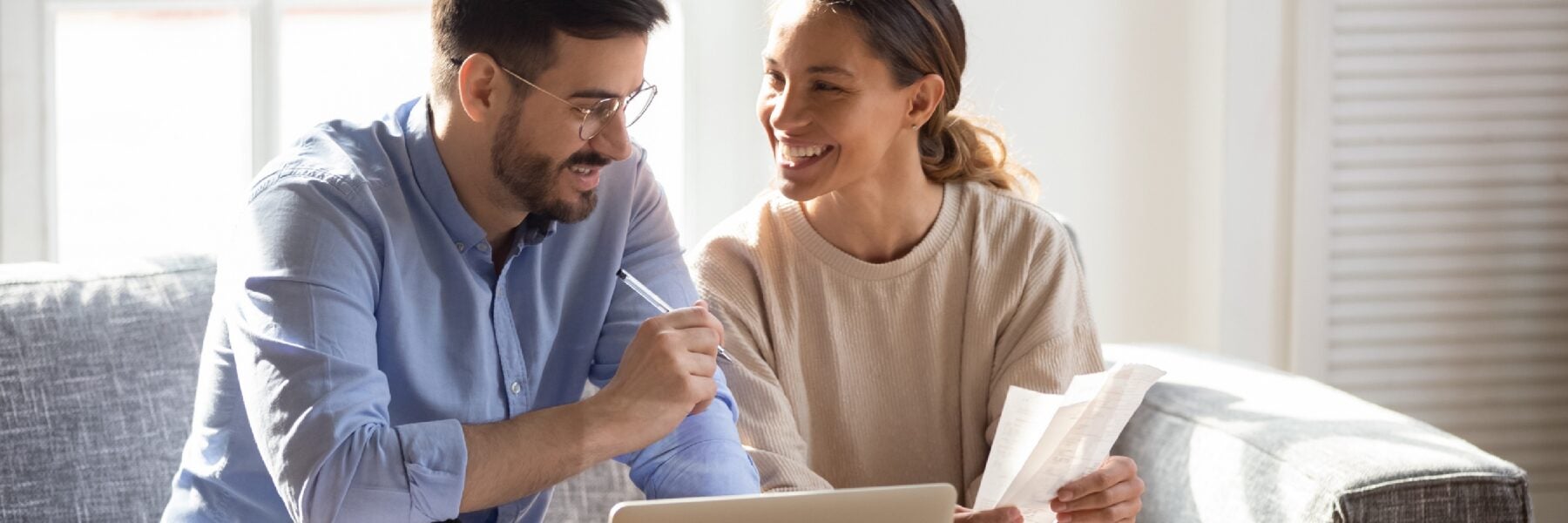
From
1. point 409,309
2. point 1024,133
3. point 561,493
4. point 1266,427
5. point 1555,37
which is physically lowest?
point 561,493

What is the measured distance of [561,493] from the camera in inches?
77.8

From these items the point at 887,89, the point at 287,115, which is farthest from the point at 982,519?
the point at 287,115

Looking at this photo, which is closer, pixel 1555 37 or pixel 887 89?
pixel 887 89

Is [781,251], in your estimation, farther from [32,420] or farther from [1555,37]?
[1555,37]

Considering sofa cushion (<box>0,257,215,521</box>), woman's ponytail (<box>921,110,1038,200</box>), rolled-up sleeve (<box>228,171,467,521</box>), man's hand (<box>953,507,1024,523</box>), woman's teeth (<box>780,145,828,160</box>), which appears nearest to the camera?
rolled-up sleeve (<box>228,171,467,521</box>)

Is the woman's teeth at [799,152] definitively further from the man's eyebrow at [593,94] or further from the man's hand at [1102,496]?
the man's hand at [1102,496]

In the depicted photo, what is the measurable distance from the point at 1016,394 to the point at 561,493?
0.77 meters

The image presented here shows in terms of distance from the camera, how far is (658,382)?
1320 millimetres

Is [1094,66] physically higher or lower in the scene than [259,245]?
higher

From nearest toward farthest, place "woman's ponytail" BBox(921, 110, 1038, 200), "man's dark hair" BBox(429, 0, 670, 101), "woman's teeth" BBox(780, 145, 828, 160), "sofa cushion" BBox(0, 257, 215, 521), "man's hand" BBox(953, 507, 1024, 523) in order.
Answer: "man's dark hair" BBox(429, 0, 670, 101) < "man's hand" BBox(953, 507, 1024, 523) < "sofa cushion" BBox(0, 257, 215, 521) < "woman's teeth" BBox(780, 145, 828, 160) < "woman's ponytail" BBox(921, 110, 1038, 200)

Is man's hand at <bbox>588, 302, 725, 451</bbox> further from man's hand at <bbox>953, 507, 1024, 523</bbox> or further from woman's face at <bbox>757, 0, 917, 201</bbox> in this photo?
woman's face at <bbox>757, 0, 917, 201</bbox>

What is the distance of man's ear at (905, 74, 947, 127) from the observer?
179 centimetres

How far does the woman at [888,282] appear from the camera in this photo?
68.8 inches

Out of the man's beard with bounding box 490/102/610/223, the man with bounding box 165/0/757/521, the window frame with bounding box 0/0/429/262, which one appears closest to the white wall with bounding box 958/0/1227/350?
the window frame with bounding box 0/0/429/262
